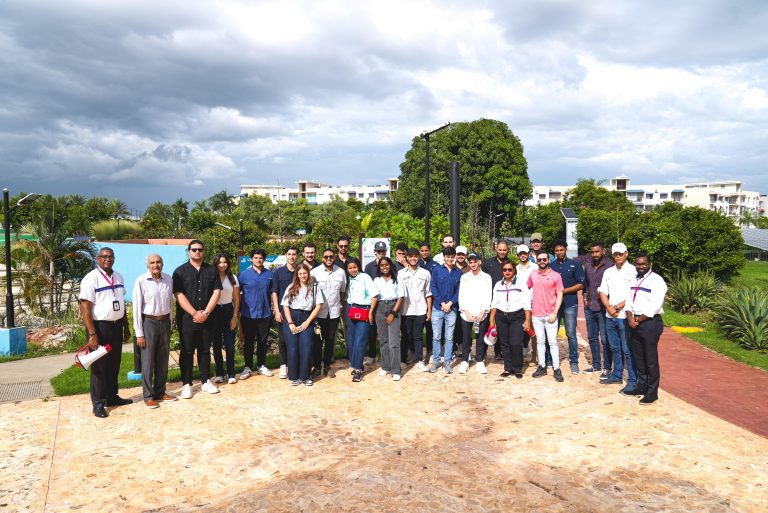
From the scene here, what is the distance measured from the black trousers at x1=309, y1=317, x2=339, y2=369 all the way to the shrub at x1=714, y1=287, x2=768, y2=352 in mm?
7405

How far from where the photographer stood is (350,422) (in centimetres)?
563

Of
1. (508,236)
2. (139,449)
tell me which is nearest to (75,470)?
(139,449)

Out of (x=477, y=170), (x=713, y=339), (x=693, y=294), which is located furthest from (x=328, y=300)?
(x=477, y=170)

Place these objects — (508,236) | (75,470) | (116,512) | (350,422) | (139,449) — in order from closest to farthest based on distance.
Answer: (116,512) → (75,470) → (139,449) → (350,422) → (508,236)

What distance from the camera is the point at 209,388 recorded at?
21.5ft

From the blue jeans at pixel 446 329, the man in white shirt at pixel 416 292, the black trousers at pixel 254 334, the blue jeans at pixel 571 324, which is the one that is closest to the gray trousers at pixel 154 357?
the black trousers at pixel 254 334

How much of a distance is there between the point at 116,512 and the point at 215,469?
839 millimetres

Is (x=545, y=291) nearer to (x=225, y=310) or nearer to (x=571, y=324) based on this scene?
(x=571, y=324)

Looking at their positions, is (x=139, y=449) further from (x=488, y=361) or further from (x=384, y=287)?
(x=488, y=361)

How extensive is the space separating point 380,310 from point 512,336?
1.80 meters

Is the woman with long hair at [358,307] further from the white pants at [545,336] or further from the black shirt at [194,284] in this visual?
the white pants at [545,336]

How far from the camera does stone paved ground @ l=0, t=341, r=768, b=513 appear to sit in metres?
4.03

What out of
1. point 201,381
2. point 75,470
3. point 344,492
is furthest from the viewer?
point 201,381

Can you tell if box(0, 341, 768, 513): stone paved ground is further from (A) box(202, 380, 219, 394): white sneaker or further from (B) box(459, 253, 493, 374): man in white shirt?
(B) box(459, 253, 493, 374): man in white shirt
